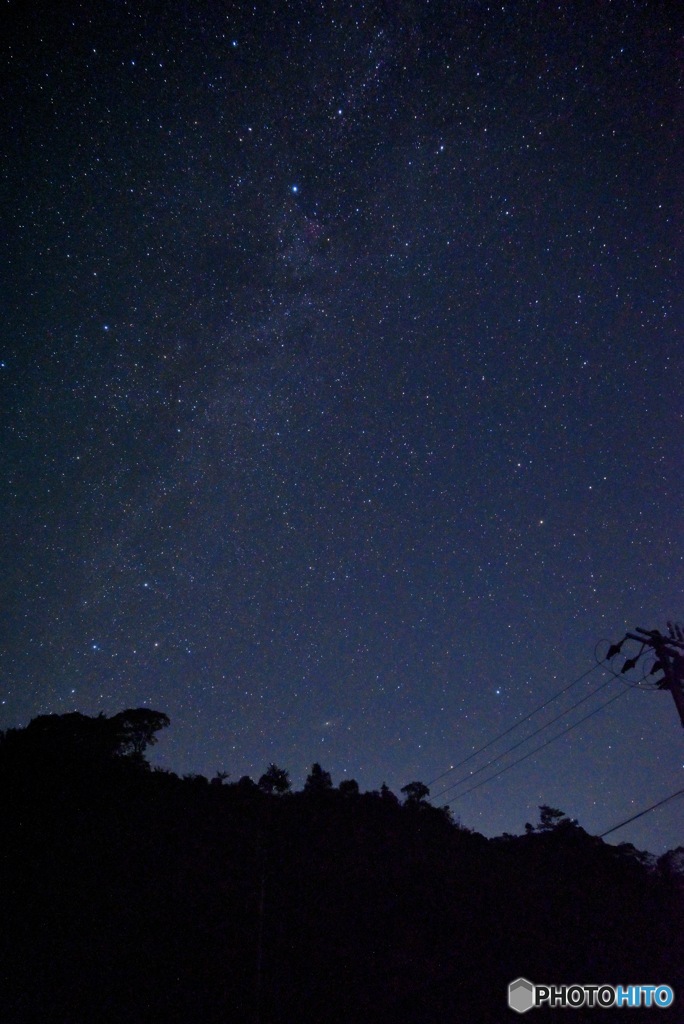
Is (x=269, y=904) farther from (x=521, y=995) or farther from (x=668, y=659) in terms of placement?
(x=668, y=659)

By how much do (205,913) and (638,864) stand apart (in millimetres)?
35040

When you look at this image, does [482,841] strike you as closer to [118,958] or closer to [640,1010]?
[640,1010]

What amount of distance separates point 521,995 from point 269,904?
11.5 m

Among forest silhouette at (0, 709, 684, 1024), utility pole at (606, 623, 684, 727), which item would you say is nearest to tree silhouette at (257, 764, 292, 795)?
forest silhouette at (0, 709, 684, 1024)

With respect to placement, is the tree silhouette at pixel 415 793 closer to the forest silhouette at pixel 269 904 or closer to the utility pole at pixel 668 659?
the forest silhouette at pixel 269 904

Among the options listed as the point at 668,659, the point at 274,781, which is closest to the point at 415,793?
the point at 274,781

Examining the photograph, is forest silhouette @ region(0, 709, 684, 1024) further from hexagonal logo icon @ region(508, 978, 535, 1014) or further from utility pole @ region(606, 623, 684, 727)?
utility pole @ region(606, 623, 684, 727)

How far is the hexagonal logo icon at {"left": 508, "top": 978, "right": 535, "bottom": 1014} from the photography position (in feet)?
78.9

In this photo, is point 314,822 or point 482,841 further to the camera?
point 482,841

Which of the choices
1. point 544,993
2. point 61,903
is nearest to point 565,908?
point 544,993

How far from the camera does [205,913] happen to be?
1030 inches

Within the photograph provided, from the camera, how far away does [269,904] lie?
28.6 metres

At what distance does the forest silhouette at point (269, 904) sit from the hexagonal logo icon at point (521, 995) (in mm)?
526

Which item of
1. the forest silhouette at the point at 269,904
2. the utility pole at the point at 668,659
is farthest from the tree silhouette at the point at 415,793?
the utility pole at the point at 668,659
